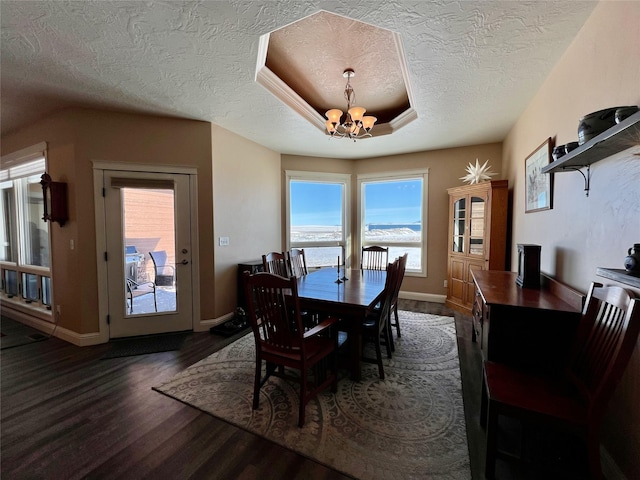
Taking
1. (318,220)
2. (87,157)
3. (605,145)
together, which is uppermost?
(87,157)

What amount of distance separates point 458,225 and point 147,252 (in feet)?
14.8

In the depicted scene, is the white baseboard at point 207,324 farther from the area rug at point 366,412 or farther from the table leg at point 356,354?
the table leg at point 356,354

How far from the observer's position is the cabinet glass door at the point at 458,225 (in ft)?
13.0

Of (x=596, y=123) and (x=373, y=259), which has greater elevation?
(x=596, y=123)

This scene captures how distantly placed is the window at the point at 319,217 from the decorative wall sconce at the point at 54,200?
3046mm

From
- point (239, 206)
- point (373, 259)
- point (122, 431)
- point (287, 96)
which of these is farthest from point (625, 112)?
point (239, 206)

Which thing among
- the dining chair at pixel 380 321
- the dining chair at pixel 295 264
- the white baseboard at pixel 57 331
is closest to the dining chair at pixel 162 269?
the white baseboard at pixel 57 331

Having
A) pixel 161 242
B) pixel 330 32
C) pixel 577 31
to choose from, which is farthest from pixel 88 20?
pixel 577 31

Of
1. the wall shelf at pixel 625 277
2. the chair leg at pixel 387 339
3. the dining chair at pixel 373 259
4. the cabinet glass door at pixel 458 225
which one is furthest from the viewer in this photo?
the cabinet glass door at pixel 458 225

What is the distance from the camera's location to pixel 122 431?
5.55ft

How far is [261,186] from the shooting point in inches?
168

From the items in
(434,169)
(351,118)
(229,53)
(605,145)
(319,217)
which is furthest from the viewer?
(319,217)

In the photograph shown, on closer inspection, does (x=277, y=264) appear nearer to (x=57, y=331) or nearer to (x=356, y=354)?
(x=356, y=354)

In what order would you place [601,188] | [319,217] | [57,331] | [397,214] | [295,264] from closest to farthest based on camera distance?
[601,188] → [57,331] → [295,264] → [397,214] → [319,217]
